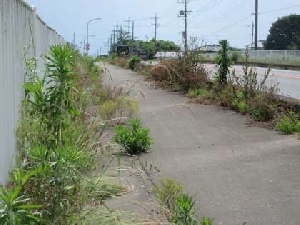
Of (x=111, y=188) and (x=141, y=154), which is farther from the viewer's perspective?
(x=141, y=154)

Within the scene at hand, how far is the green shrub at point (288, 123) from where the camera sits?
31.4 feet

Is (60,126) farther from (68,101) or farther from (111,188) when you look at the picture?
(111,188)

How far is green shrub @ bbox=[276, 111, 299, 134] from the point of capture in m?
9.57

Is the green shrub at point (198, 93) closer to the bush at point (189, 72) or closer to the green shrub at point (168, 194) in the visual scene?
the bush at point (189, 72)

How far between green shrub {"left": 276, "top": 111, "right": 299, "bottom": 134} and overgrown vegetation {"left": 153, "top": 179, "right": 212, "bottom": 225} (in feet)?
17.4

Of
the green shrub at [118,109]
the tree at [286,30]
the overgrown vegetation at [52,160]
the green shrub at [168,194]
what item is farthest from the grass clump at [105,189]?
the tree at [286,30]

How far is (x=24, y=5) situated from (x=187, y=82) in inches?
472

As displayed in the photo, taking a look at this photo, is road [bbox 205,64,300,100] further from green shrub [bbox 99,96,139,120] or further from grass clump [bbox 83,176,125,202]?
grass clump [bbox 83,176,125,202]

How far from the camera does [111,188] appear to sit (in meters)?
5.54

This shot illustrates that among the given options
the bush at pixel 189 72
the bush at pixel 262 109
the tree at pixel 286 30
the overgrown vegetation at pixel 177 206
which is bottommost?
the overgrown vegetation at pixel 177 206

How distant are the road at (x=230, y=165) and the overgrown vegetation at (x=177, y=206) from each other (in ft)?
1.99

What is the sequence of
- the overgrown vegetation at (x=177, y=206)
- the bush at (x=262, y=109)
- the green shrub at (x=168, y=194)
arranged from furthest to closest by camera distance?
1. the bush at (x=262, y=109)
2. the green shrub at (x=168, y=194)
3. the overgrown vegetation at (x=177, y=206)

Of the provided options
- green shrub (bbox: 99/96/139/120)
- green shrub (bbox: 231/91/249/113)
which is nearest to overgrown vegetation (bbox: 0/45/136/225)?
green shrub (bbox: 99/96/139/120)

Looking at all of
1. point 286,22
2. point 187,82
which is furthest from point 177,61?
point 286,22
